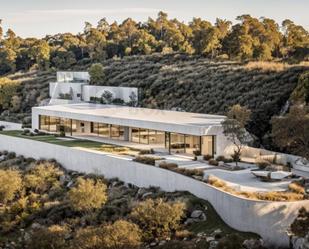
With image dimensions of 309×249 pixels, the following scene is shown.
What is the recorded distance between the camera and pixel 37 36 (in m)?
110

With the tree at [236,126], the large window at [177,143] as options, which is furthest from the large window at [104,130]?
the tree at [236,126]

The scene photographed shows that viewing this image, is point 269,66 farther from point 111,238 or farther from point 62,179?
point 111,238

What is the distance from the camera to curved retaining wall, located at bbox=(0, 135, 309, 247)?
21.8 metres

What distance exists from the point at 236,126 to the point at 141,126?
315 inches

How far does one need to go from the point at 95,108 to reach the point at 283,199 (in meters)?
25.7

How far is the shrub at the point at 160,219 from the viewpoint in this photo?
896 inches

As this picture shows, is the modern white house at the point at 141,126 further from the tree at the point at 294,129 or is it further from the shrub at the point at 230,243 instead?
the shrub at the point at 230,243

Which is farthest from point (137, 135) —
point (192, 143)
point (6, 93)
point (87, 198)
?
point (6, 93)

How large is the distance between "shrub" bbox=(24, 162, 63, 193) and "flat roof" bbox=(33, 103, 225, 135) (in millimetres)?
6053

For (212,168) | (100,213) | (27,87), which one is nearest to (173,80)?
(27,87)

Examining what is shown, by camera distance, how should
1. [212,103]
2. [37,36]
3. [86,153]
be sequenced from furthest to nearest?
[37,36]
[212,103]
[86,153]

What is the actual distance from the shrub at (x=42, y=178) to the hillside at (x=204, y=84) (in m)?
14.2

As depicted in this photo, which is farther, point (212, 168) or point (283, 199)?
point (212, 168)

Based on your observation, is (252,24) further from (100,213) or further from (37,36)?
(37,36)
